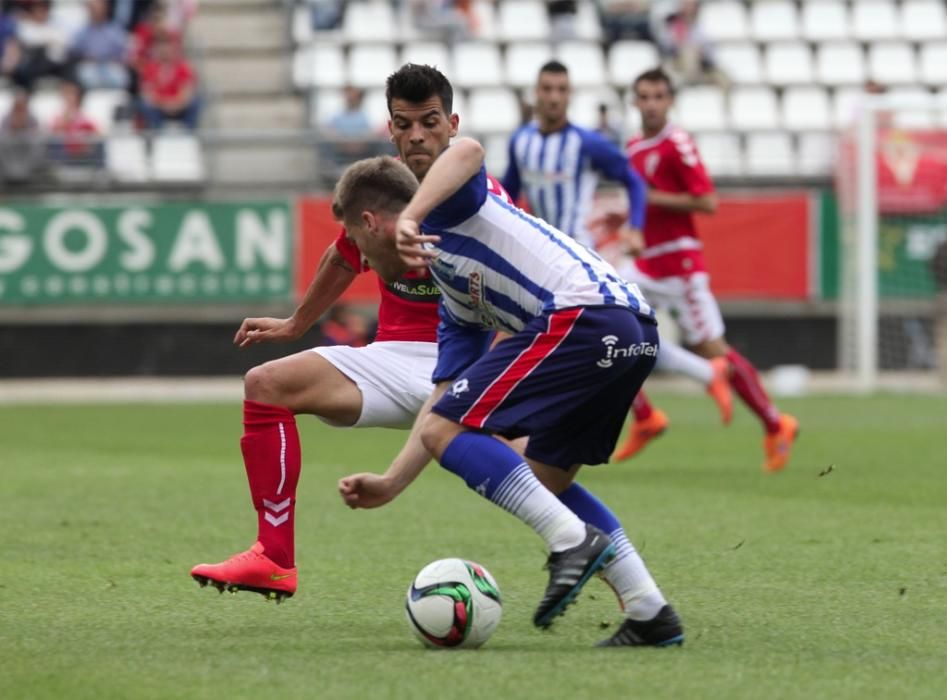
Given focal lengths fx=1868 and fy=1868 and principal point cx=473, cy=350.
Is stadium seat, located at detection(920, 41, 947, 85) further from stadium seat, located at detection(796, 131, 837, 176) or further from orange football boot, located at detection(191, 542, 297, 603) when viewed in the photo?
orange football boot, located at detection(191, 542, 297, 603)

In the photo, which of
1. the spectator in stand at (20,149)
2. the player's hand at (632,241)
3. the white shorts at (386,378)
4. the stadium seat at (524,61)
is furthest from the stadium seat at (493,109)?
the white shorts at (386,378)

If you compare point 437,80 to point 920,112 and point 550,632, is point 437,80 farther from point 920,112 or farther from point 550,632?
point 920,112

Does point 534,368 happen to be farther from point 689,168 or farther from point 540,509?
point 689,168

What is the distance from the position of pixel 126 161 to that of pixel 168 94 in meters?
1.02

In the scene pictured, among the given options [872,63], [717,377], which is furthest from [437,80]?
[872,63]

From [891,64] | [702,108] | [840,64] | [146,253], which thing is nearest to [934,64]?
[891,64]

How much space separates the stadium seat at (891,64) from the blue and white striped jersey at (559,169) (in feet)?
38.2

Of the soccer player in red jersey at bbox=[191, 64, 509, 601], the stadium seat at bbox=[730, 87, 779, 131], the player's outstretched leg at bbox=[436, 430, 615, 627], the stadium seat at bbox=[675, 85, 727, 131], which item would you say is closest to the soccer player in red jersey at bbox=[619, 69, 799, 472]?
the soccer player in red jersey at bbox=[191, 64, 509, 601]

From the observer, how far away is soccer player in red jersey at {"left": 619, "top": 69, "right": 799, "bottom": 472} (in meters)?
11.4

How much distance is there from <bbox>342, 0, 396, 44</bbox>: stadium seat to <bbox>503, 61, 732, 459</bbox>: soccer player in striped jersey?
10428 millimetres

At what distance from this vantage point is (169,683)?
15.7ft

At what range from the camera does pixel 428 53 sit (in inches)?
846

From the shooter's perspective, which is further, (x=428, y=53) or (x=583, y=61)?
(x=583, y=61)

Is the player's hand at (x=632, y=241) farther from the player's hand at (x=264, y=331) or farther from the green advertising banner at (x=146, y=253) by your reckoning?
the green advertising banner at (x=146, y=253)
